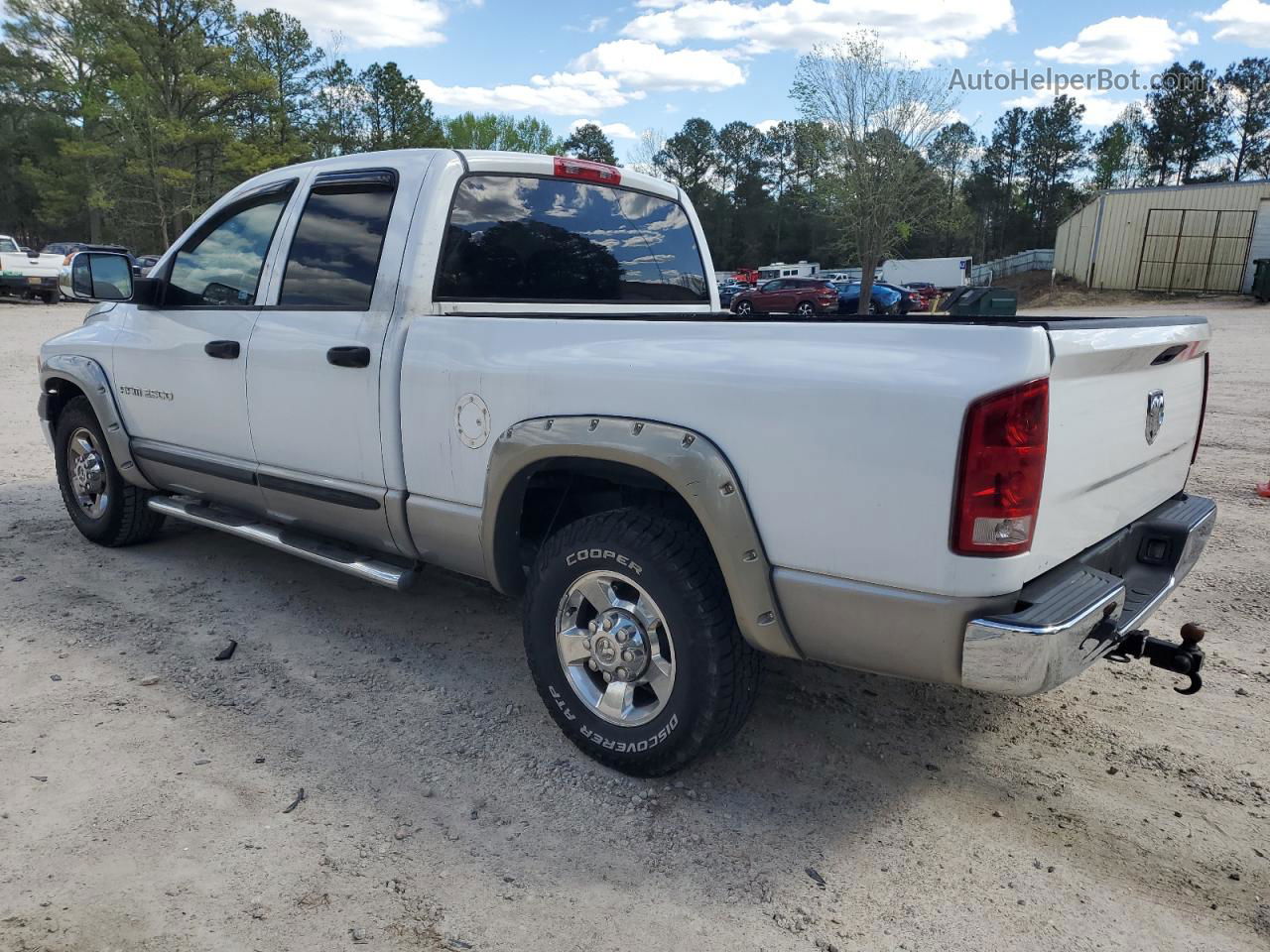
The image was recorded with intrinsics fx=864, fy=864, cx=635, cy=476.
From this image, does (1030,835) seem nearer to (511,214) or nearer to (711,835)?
(711,835)

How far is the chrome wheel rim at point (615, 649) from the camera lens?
9.04 ft

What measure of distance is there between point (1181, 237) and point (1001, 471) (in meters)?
40.3

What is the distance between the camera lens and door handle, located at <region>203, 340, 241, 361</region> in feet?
12.9

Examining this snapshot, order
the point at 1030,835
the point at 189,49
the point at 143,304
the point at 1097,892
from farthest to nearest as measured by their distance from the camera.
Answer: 1. the point at 189,49
2. the point at 143,304
3. the point at 1030,835
4. the point at 1097,892

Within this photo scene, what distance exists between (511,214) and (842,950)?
2948 mm

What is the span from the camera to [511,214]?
12.1ft

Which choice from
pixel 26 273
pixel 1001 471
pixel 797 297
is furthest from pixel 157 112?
pixel 1001 471

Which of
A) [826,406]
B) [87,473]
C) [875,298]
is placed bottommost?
[875,298]

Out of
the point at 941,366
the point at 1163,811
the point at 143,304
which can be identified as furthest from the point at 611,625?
the point at 143,304

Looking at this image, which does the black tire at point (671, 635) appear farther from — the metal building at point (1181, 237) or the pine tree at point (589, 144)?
the pine tree at point (589, 144)

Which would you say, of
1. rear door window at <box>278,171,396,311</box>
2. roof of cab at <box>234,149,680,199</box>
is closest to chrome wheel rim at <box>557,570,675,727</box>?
rear door window at <box>278,171,396,311</box>

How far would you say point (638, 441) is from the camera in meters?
2.60

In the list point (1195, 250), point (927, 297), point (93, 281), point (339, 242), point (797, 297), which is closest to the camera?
point (339, 242)

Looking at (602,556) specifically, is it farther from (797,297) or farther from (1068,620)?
(797,297)
